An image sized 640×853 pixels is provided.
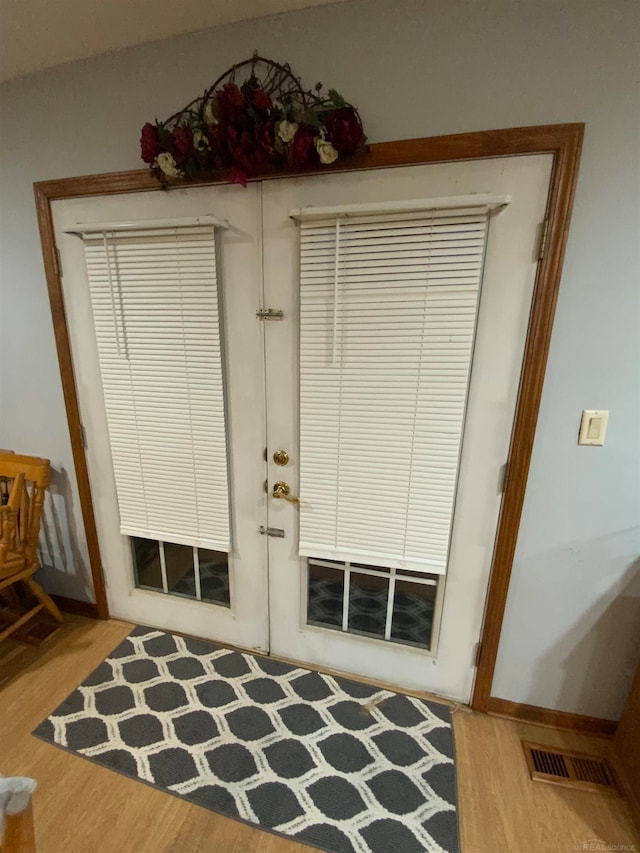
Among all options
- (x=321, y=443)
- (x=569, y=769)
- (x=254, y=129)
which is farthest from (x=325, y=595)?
(x=254, y=129)

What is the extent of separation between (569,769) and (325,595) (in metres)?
1.03

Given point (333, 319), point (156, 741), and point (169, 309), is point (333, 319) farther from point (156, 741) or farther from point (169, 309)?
point (156, 741)

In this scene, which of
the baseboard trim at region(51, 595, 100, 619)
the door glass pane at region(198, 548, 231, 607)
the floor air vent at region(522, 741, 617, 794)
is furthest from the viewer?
the baseboard trim at region(51, 595, 100, 619)

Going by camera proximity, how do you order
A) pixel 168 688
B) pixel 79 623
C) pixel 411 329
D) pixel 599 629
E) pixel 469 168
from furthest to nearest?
pixel 79 623 → pixel 168 688 → pixel 599 629 → pixel 411 329 → pixel 469 168

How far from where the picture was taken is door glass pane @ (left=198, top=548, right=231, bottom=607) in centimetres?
183

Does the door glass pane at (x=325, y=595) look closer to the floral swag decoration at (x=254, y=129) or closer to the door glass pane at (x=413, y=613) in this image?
the door glass pane at (x=413, y=613)

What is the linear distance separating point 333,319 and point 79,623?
79.5 inches

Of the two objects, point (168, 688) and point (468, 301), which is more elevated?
point (468, 301)

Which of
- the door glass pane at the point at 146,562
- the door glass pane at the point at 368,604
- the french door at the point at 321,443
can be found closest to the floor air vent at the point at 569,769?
the french door at the point at 321,443

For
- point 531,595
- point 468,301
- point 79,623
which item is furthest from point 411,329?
point 79,623

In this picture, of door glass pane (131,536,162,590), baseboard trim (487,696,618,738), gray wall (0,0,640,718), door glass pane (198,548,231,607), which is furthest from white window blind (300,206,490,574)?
door glass pane (131,536,162,590)

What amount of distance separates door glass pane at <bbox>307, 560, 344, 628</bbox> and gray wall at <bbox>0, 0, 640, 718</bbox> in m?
0.67

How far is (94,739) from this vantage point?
144cm

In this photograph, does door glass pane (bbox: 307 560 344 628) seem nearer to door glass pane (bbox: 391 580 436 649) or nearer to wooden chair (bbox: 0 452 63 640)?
door glass pane (bbox: 391 580 436 649)
